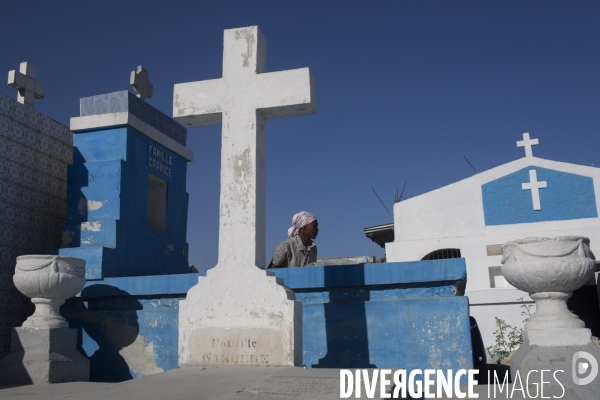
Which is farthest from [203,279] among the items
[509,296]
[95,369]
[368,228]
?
[368,228]

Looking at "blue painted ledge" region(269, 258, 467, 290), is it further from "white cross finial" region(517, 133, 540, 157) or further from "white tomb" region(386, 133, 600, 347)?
"white cross finial" region(517, 133, 540, 157)

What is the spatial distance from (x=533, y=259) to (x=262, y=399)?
2275 mm

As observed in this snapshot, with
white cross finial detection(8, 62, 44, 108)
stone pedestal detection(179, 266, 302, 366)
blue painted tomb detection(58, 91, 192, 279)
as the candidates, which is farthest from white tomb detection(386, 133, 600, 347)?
white cross finial detection(8, 62, 44, 108)

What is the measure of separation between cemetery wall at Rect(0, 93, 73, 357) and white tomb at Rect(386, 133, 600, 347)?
8437 millimetres

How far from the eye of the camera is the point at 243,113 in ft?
16.4

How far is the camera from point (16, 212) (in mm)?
6801

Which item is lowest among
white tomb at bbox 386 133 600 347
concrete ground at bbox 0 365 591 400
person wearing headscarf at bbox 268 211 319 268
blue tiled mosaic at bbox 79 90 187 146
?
concrete ground at bbox 0 365 591 400

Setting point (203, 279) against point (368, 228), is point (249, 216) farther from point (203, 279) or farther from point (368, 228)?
point (368, 228)

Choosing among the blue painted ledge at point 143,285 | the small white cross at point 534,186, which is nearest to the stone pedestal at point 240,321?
the blue painted ledge at point 143,285

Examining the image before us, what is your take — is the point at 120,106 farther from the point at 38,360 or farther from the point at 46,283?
the point at 38,360

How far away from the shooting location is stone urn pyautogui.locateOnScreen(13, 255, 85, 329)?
17.2ft

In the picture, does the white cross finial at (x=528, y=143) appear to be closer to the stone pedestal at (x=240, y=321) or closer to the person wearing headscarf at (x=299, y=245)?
the person wearing headscarf at (x=299, y=245)

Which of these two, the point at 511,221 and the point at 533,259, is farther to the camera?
the point at 511,221

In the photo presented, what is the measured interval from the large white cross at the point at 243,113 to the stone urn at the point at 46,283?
165 cm
